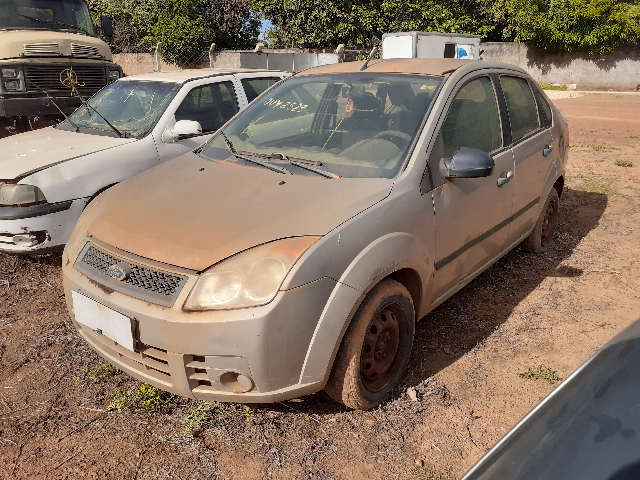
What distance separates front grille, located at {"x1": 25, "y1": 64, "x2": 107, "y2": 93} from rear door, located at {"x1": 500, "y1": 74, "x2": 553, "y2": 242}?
6.31 metres

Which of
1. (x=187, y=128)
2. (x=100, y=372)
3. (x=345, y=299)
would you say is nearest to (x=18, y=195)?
(x=187, y=128)

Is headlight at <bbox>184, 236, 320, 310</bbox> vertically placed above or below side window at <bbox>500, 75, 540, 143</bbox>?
below

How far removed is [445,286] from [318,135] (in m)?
1.21

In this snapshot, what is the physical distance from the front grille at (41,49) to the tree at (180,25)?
1836 centimetres

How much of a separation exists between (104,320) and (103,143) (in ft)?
9.14

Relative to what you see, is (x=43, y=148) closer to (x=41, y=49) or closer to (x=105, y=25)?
(x=41, y=49)

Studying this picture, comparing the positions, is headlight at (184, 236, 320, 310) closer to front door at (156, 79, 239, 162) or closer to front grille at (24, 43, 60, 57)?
front door at (156, 79, 239, 162)

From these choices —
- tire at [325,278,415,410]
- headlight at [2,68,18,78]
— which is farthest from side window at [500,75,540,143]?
headlight at [2,68,18,78]

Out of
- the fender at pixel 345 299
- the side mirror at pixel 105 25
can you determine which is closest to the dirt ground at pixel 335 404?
the fender at pixel 345 299

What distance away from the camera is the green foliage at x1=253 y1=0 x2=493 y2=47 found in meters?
24.9

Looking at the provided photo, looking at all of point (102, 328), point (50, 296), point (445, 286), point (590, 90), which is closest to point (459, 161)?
point (445, 286)

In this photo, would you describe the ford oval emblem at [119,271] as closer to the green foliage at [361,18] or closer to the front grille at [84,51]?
the front grille at [84,51]

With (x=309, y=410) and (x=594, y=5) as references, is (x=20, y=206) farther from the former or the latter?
(x=594, y=5)

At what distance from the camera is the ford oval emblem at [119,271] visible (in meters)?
2.44
